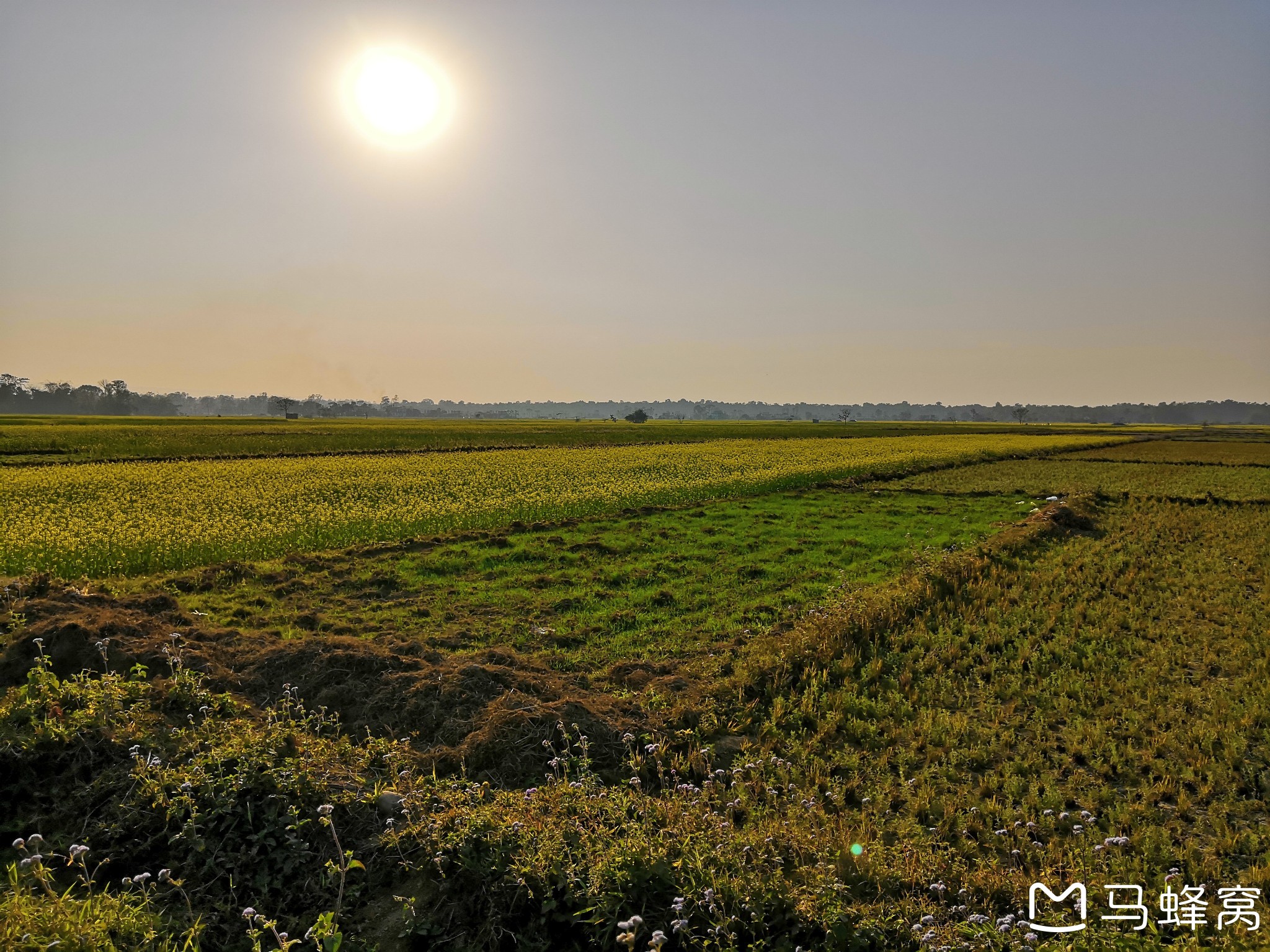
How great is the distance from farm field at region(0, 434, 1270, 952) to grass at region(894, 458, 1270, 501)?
589 inches

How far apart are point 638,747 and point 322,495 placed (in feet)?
69.5

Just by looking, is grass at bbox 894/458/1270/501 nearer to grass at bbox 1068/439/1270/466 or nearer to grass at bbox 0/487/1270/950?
grass at bbox 1068/439/1270/466

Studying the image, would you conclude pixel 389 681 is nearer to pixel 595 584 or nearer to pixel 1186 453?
pixel 595 584

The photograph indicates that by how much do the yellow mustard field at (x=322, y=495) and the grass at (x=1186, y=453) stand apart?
44.0ft

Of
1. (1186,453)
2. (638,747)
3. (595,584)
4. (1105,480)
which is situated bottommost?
(638,747)

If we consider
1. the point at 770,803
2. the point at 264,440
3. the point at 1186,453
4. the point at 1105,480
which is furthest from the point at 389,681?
the point at 1186,453

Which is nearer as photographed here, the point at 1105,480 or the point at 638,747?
the point at 638,747

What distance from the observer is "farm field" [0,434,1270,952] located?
428 cm

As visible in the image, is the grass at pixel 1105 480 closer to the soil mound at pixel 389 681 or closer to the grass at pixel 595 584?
the grass at pixel 595 584

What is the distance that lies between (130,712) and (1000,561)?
51.9 feet

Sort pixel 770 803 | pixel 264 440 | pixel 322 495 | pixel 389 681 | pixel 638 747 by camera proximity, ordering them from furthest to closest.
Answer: pixel 264 440
pixel 322 495
pixel 389 681
pixel 638 747
pixel 770 803

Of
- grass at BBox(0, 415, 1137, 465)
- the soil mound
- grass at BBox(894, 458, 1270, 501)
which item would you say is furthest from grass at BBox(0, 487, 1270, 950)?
grass at BBox(0, 415, 1137, 465)

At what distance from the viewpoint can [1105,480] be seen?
106 feet

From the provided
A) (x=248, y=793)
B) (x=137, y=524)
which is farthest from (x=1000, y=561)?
(x=137, y=524)
